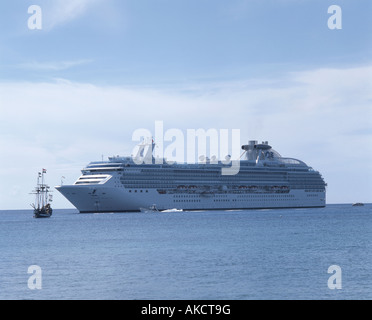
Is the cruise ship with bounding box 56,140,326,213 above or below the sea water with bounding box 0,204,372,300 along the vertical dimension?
above

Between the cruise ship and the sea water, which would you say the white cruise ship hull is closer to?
the cruise ship

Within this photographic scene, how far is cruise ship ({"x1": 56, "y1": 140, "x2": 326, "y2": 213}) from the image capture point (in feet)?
311

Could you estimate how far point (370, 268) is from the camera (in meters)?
31.6

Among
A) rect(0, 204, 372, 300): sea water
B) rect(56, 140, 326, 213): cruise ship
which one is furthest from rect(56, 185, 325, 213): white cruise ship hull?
rect(0, 204, 372, 300): sea water

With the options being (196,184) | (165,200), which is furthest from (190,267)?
(196,184)

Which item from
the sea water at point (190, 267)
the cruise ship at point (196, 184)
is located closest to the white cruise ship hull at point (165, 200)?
the cruise ship at point (196, 184)

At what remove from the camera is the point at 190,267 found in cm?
3238

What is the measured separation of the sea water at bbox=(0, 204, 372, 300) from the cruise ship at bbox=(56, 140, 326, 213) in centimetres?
4071

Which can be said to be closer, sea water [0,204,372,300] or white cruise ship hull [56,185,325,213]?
sea water [0,204,372,300]

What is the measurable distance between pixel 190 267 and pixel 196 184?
74907 mm

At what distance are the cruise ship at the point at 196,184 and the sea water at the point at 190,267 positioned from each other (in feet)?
134

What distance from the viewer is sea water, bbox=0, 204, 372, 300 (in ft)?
83.9

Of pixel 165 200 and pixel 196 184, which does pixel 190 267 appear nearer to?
pixel 165 200

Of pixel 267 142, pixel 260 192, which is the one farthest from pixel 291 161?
pixel 260 192
